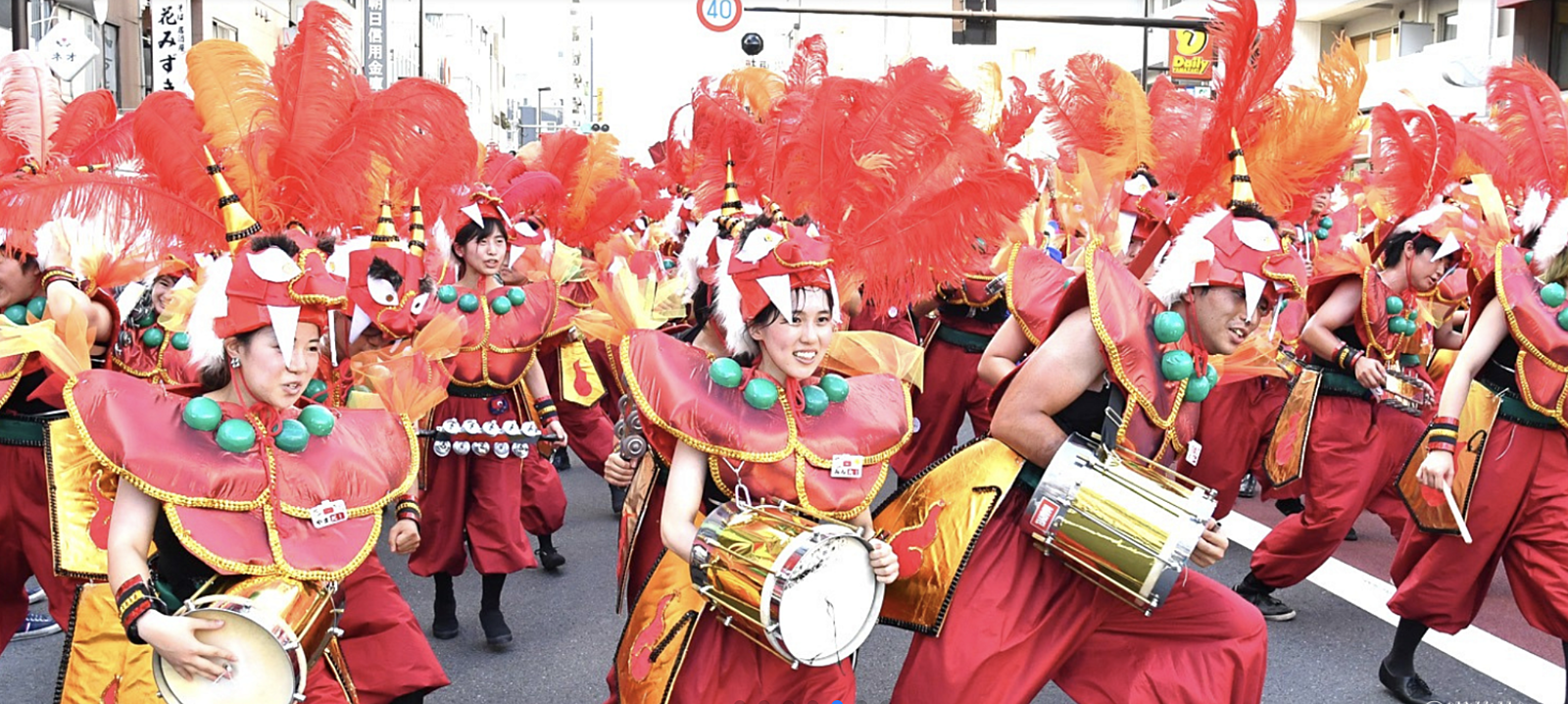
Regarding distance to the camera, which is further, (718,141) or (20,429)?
(718,141)

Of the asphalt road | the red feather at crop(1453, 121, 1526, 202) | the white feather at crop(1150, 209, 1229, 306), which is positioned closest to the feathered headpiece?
the white feather at crop(1150, 209, 1229, 306)

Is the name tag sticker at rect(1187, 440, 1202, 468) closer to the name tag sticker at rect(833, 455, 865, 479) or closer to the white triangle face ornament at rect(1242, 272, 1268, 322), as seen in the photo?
the white triangle face ornament at rect(1242, 272, 1268, 322)

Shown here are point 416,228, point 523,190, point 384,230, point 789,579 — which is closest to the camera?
point 789,579

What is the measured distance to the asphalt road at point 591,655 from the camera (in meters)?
4.92

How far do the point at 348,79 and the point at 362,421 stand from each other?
0.99 metres

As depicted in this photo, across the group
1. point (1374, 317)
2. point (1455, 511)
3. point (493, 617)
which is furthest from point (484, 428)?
point (1374, 317)

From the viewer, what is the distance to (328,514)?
10.2ft

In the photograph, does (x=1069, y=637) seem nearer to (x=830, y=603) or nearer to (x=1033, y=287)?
(x=830, y=603)

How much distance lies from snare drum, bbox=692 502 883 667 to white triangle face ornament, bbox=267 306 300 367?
3.16 feet

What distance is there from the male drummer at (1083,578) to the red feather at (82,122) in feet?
11.8

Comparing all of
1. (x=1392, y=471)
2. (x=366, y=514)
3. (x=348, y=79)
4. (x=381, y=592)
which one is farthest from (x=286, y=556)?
(x=1392, y=471)

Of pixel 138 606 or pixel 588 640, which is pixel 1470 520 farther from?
pixel 138 606

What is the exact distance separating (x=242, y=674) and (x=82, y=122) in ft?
10.6

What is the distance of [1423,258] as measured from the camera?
5688mm
